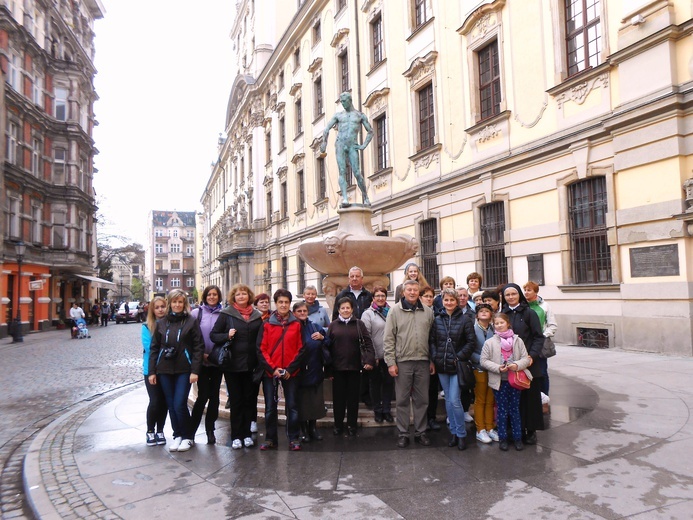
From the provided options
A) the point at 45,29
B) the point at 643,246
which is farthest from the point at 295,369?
the point at 45,29

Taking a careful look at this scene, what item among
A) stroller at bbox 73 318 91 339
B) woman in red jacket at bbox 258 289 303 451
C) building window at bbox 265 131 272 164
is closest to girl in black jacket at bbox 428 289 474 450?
woman in red jacket at bbox 258 289 303 451

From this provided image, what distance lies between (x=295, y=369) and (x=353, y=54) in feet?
68.7

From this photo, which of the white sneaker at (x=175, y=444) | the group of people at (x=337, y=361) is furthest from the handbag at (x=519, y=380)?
the white sneaker at (x=175, y=444)

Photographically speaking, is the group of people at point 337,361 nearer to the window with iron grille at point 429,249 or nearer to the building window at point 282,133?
the window with iron grille at point 429,249

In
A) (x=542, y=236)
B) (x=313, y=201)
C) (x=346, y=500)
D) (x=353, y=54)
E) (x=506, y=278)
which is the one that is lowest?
(x=346, y=500)

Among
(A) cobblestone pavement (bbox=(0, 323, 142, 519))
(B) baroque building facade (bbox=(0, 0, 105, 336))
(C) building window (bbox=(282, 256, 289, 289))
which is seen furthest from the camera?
(C) building window (bbox=(282, 256, 289, 289))

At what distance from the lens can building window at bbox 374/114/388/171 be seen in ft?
71.0

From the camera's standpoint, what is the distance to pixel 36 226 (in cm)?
2872

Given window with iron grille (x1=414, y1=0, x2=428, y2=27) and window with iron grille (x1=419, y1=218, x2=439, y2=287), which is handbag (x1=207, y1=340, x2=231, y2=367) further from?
window with iron grille (x1=414, y1=0, x2=428, y2=27)

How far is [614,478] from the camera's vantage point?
4188 millimetres

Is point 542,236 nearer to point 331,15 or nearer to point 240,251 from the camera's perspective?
point 331,15

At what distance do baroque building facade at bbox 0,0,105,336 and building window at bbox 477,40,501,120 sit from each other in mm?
20273

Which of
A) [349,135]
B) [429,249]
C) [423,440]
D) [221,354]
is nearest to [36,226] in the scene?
[429,249]

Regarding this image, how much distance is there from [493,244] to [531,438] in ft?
35.2
